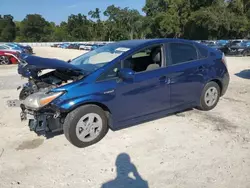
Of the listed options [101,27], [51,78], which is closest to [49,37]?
[101,27]

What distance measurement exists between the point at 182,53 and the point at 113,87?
178cm

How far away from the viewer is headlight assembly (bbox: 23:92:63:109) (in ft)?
13.8

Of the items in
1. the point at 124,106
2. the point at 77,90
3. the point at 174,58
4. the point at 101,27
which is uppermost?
the point at 101,27

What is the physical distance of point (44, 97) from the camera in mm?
4238

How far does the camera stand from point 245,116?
5.79 metres

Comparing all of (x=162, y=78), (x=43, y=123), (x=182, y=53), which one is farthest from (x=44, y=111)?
(x=182, y=53)

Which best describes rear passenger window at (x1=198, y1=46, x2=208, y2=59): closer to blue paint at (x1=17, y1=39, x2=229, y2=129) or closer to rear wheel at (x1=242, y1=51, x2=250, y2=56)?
blue paint at (x1=17, y1=39, x2=229, y2=129)

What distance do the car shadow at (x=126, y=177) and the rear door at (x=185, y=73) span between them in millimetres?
1784

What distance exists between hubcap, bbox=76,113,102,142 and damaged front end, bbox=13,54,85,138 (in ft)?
0.97

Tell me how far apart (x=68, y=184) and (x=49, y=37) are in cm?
11132

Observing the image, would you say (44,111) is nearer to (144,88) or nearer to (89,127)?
(89,127)

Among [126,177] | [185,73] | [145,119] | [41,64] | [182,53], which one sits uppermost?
[182,53]

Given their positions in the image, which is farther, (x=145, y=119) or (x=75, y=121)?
(x=145, y=119)

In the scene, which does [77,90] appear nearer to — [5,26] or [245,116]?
[245,116]
